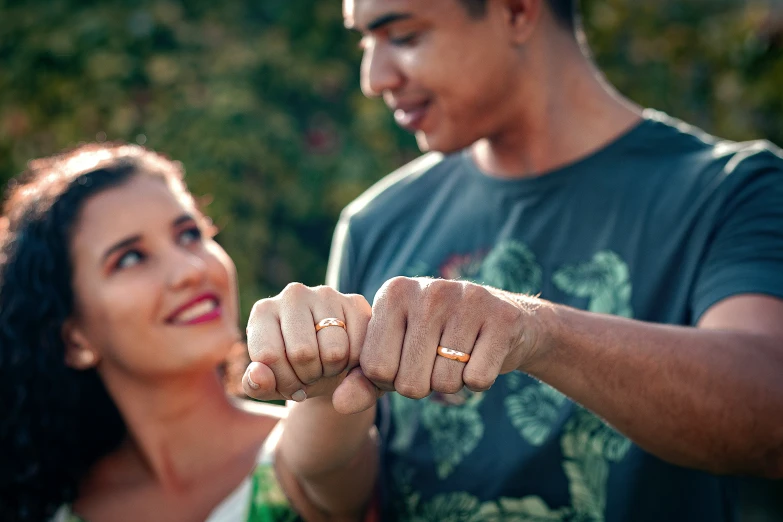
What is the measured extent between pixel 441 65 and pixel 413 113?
A: 16cm

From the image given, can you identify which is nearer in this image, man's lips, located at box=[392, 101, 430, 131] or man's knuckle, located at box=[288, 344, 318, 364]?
man's knuckle, located at box=[288, 344, 318, 364]

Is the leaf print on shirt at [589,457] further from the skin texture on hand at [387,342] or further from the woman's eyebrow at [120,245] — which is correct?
the woman's eyebrow at [120,245]

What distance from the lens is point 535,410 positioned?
2059mm

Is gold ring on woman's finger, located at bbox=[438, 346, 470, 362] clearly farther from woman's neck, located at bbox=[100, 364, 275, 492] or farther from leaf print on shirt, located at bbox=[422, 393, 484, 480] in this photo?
woman's neck, located at bbox=[100, 364, 275, 492]

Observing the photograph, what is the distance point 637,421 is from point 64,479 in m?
1.82

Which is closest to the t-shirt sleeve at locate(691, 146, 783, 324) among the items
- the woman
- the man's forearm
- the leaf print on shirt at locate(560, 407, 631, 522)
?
the man's forearm

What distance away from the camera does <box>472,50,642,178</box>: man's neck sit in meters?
2.27

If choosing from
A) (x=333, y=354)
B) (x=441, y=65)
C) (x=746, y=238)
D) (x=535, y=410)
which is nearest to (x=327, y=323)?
(x=333, y=354)

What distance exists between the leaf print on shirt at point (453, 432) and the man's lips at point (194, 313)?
2.32ft

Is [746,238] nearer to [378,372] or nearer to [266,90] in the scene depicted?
[378,372]

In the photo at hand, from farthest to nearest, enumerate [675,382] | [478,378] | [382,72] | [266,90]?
[266,90], [382,72], [675,382], [478,378]

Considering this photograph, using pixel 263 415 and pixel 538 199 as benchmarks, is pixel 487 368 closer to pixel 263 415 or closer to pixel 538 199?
pixel 538 199

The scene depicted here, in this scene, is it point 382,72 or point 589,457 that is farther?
point 382,72

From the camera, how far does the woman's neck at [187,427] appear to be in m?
2.52
